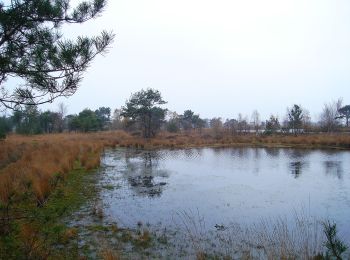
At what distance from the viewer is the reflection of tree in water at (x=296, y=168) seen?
1572cm

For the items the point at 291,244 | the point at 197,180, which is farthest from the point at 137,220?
the point at 197,180

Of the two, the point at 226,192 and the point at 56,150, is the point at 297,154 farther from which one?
the point at 56,150

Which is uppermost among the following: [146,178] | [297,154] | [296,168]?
[297,154]

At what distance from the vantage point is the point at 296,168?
682 inches

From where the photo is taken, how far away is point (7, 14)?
13.9 ft

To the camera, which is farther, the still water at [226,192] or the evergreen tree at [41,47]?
the still water at [226,192]

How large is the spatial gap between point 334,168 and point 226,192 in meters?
8.21

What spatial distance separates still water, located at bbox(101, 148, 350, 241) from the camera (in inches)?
347

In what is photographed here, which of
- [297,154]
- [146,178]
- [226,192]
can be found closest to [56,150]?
[146,178]

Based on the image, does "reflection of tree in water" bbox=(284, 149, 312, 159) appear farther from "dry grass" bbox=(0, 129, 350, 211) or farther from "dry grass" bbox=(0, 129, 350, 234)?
"dry grass" bbox=(0, 129, 350, 211)

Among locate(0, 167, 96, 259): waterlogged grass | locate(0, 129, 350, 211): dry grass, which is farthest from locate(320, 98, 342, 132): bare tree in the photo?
locate(0, 167, 96, 259): waterlogged grass

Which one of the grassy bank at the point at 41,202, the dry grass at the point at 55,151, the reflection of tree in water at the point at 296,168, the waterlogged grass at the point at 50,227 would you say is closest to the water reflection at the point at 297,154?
the reflection of tree in water at the point at 296,168

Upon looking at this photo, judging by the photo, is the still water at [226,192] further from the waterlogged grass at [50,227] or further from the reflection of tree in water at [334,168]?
the waterlogged grass at [50,227]

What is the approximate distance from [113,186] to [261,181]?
20.1 ft
